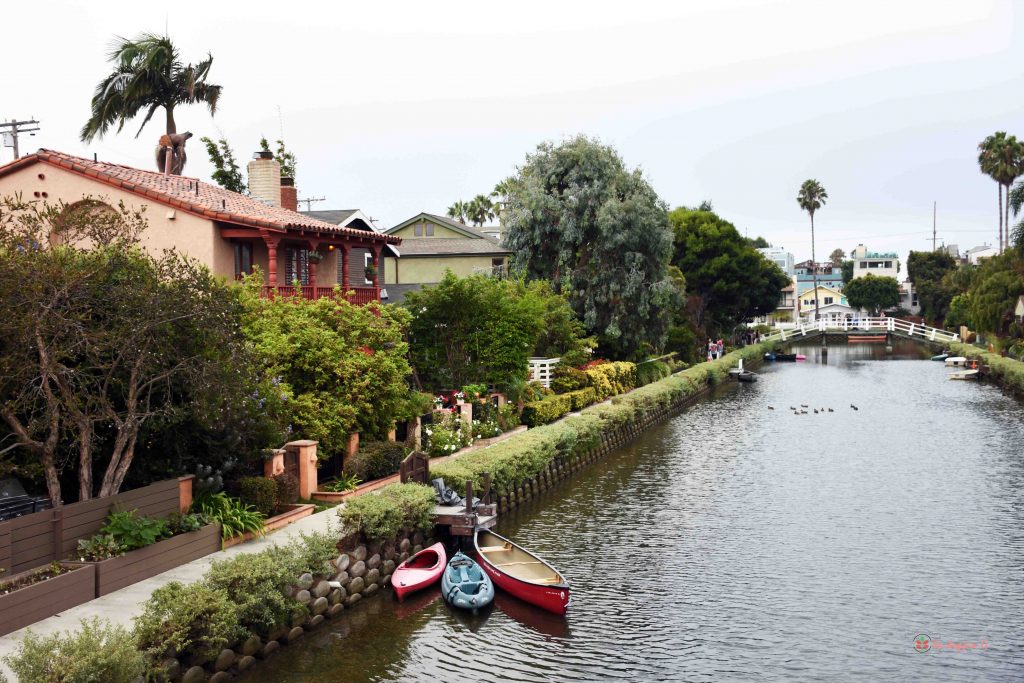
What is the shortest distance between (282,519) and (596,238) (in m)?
40.1

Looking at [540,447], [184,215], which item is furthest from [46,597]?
[184,215]

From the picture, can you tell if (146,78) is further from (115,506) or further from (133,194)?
(115,506)

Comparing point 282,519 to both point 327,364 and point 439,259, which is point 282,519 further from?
point 439,259

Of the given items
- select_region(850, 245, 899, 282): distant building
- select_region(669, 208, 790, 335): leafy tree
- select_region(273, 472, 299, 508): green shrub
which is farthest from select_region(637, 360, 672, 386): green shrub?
select_region(850, 245, 899, 282): distant building

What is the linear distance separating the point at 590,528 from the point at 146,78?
3898 centimetres

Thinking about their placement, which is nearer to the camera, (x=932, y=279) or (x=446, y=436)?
(x=446, y=436)

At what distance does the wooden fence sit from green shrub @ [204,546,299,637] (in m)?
2.72

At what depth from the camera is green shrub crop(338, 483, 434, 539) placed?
22.3 meters

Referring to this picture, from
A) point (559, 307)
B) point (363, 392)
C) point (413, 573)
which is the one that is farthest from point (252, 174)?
point (413, 573)

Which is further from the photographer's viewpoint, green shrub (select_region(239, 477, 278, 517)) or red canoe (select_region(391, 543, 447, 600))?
green shrub (select_region(239, 477, 278, 517))

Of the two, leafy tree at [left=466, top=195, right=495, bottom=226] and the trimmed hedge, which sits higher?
leafy tree at [left=466, top=195, right=495, bottom=226]

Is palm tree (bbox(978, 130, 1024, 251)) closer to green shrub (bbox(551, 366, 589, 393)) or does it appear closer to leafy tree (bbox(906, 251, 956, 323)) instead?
leafy tree (bbox(906, 251, 956, 323))

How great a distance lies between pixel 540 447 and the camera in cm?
3416

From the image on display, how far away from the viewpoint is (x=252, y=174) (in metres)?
46.5
